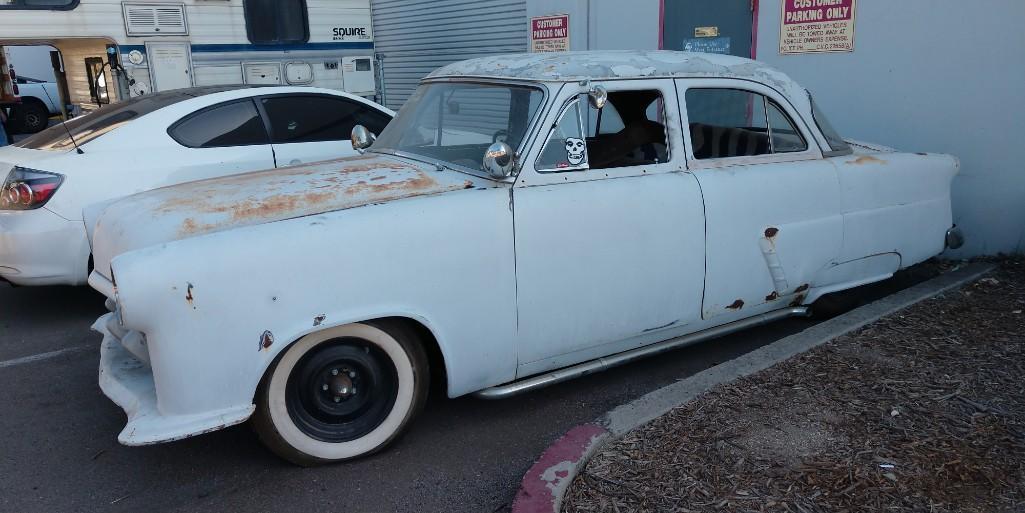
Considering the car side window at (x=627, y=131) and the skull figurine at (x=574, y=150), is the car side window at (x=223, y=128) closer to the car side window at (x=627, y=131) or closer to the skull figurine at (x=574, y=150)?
the car side window at (x=627, y=131)

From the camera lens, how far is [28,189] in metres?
5.20

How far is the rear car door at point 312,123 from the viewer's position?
6168 mm

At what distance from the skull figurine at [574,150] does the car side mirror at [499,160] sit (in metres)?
0.35

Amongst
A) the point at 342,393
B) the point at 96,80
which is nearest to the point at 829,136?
the point at 342,393

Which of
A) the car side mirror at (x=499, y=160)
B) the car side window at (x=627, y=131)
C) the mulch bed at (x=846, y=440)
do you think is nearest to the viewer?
the mulch bed at (x=846, y=440)

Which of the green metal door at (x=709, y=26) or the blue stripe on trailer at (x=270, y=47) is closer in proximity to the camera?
the green metal door at (x=709, y=26)

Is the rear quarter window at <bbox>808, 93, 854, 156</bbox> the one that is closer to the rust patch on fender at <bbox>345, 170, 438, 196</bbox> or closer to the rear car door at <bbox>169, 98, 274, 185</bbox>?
the rust patch on fender at <bbox>345, 170, 438, 196</bbox>

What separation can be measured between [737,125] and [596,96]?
3.54 ft

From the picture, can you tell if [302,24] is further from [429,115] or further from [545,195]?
[545,195]

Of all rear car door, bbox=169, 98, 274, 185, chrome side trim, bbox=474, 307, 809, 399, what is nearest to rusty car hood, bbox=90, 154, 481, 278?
chrome side trim, bbox=474, 307, 809, 399

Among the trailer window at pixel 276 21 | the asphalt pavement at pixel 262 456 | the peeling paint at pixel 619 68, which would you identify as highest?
the trailer window at pixel 276 21

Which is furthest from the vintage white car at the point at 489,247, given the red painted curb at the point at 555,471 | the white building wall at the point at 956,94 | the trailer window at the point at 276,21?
the trailer window at the point at 276,21

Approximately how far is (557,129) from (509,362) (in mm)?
1150

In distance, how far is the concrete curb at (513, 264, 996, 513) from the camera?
10.2 ft
